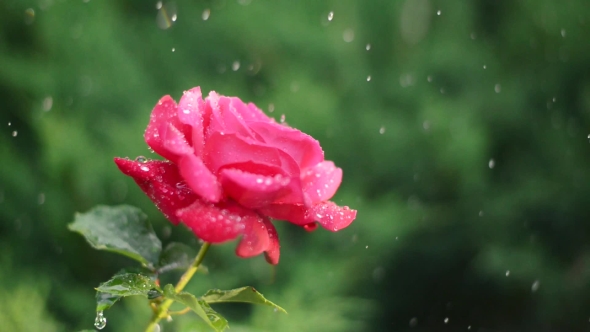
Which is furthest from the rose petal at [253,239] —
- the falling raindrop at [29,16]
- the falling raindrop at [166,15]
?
the falling raindrop at [166,15]

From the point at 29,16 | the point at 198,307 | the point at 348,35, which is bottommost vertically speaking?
the point at 198,307

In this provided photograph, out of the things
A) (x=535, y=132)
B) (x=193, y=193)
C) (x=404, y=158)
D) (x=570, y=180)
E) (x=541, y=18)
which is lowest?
(x=193, y=193)

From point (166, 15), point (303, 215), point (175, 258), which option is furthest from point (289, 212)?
point (166, 15)

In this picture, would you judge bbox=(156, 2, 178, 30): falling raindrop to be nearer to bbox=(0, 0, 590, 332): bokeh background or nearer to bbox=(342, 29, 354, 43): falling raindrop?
bbox=(0, 0, 590, 332): bokeh background

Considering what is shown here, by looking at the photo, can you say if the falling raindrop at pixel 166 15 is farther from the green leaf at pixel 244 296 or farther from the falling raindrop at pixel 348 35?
the green leaf at pixel 244 296

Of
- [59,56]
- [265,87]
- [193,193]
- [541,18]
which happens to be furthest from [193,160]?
[541,18]

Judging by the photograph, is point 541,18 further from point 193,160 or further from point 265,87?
point 193,160

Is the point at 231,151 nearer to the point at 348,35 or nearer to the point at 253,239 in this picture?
the point at 253,239

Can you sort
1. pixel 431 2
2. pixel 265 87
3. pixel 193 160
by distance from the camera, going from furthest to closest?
pixel 431 2, pixel 265 87, pixel 193 160
